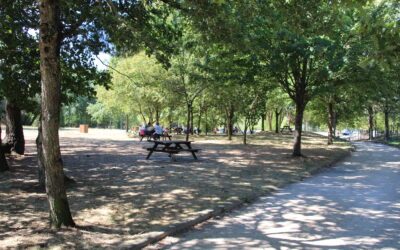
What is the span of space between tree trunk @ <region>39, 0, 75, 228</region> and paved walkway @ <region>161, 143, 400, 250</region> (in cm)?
166

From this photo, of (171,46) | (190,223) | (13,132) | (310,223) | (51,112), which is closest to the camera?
(51,112)

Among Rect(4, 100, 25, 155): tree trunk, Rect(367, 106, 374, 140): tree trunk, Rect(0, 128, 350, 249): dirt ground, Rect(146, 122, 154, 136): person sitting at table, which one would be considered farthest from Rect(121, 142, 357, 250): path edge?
Rect(367, 106, 374, 140): tree trunk

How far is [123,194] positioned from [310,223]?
385cm

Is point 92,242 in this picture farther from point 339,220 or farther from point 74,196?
point 339,220

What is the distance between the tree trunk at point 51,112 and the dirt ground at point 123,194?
1.12 ft

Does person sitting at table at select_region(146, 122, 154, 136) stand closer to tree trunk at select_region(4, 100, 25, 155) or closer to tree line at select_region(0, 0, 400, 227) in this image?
tree line at select_region(0, 0, 400, 227)

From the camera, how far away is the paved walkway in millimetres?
4500

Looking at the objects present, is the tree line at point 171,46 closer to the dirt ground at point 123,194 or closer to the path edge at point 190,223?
the dirt ground at point 123,194

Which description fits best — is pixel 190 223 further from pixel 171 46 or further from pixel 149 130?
pixel 149 130

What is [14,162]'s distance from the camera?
1092 cm

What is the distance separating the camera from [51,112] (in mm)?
4492

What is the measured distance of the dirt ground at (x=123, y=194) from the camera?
4.51 metres

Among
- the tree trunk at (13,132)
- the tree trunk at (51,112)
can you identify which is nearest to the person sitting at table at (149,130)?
the tree trunk at (13,132)

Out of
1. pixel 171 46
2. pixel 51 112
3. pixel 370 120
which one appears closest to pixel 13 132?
pixel 171 46
